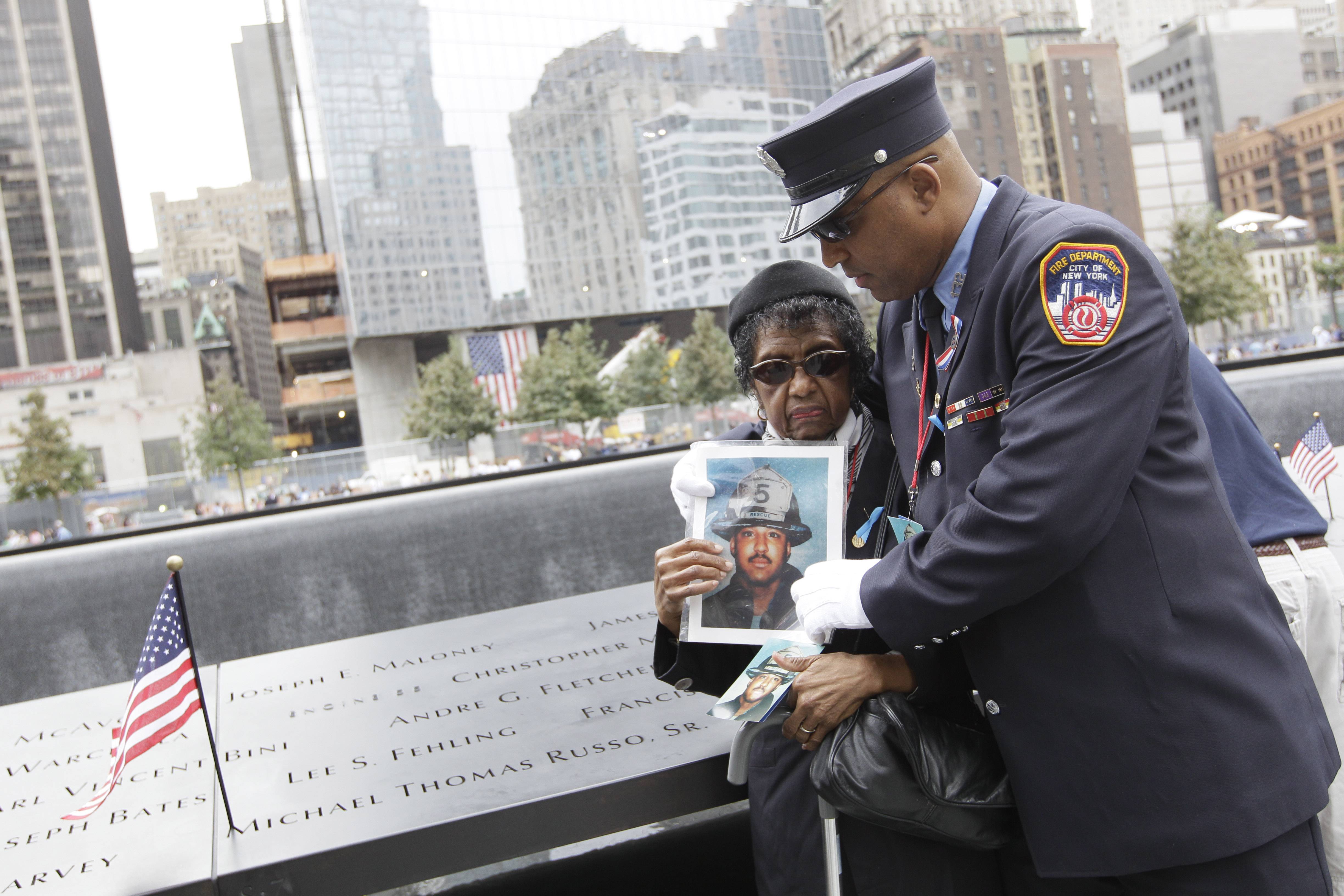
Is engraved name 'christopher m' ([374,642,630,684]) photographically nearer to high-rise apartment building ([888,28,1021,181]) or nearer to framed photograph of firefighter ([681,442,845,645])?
framed photograph of firefighter ([681,442,845,645])

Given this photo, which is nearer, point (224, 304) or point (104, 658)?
point (104, 658)

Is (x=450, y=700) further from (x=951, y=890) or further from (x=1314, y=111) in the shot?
(x=1314, y=111)

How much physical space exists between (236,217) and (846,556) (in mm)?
163224

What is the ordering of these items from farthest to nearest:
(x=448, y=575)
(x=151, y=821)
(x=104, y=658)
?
(x=448, y=575)
(x=104, y=658)
(x=151, y=821)

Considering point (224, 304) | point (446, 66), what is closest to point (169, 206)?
point (224, 304)

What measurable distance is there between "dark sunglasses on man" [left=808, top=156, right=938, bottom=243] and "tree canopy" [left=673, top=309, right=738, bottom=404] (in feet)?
138

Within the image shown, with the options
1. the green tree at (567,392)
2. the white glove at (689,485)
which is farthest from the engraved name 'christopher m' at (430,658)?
the green tree at (567,392)

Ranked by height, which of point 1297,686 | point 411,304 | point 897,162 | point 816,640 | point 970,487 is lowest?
point 1297,686

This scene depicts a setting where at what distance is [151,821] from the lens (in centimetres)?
249

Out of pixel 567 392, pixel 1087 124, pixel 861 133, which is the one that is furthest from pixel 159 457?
pixel 1087 124

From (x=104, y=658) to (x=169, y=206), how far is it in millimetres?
153744

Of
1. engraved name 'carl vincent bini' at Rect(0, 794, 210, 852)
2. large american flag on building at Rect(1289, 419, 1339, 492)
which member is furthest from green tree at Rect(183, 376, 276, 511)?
large american flag on building at Rect(1289, 419, 1339, 492)

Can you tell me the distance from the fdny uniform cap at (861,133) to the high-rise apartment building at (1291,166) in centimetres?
11366

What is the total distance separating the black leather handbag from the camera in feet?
5.64
